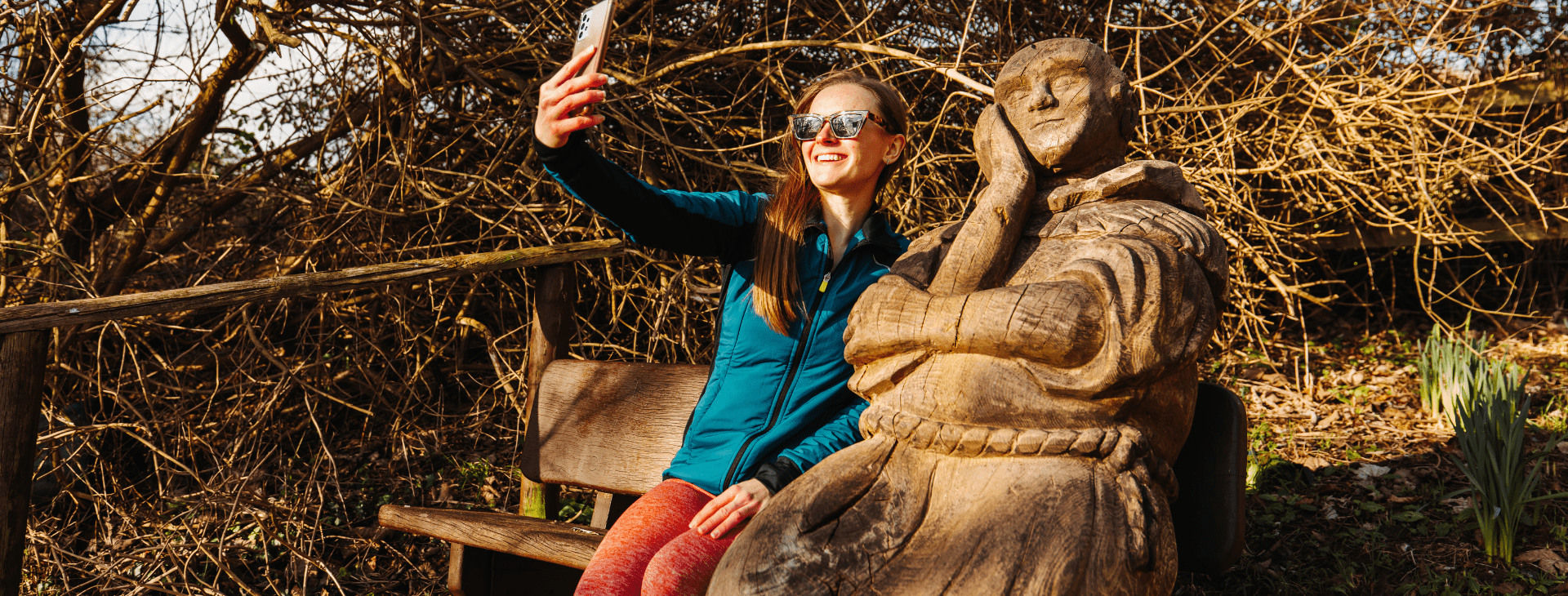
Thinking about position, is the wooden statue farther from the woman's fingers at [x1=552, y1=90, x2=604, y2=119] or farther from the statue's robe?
the woman's fingers at [x1=552, y1=90, x2=604, y2=119]

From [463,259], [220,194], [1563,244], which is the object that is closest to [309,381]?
[220,194]

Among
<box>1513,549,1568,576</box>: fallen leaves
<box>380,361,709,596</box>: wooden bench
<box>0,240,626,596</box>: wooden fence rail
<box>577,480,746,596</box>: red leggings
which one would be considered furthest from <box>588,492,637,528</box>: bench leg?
<box>1513,549,1568,576</box>: fallen leaves

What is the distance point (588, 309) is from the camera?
15.3 ft

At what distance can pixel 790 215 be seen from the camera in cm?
218

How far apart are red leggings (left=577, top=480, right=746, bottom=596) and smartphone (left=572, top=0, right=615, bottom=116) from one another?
0.92 m

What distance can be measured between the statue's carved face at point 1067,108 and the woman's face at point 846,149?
349mm

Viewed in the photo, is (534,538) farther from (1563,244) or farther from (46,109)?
(1563,244)

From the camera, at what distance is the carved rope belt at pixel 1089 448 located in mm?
1505

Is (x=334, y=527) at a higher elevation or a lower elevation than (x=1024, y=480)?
lower

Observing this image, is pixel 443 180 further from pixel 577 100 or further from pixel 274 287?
pixel 577 100

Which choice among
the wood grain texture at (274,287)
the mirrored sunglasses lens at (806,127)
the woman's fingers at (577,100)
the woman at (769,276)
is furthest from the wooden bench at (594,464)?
the woman's fingers at (577,100)

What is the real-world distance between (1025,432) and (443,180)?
3651mm

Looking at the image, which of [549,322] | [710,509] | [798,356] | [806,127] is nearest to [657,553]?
[710,509]

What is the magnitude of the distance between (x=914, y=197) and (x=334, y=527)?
271 centimetres
